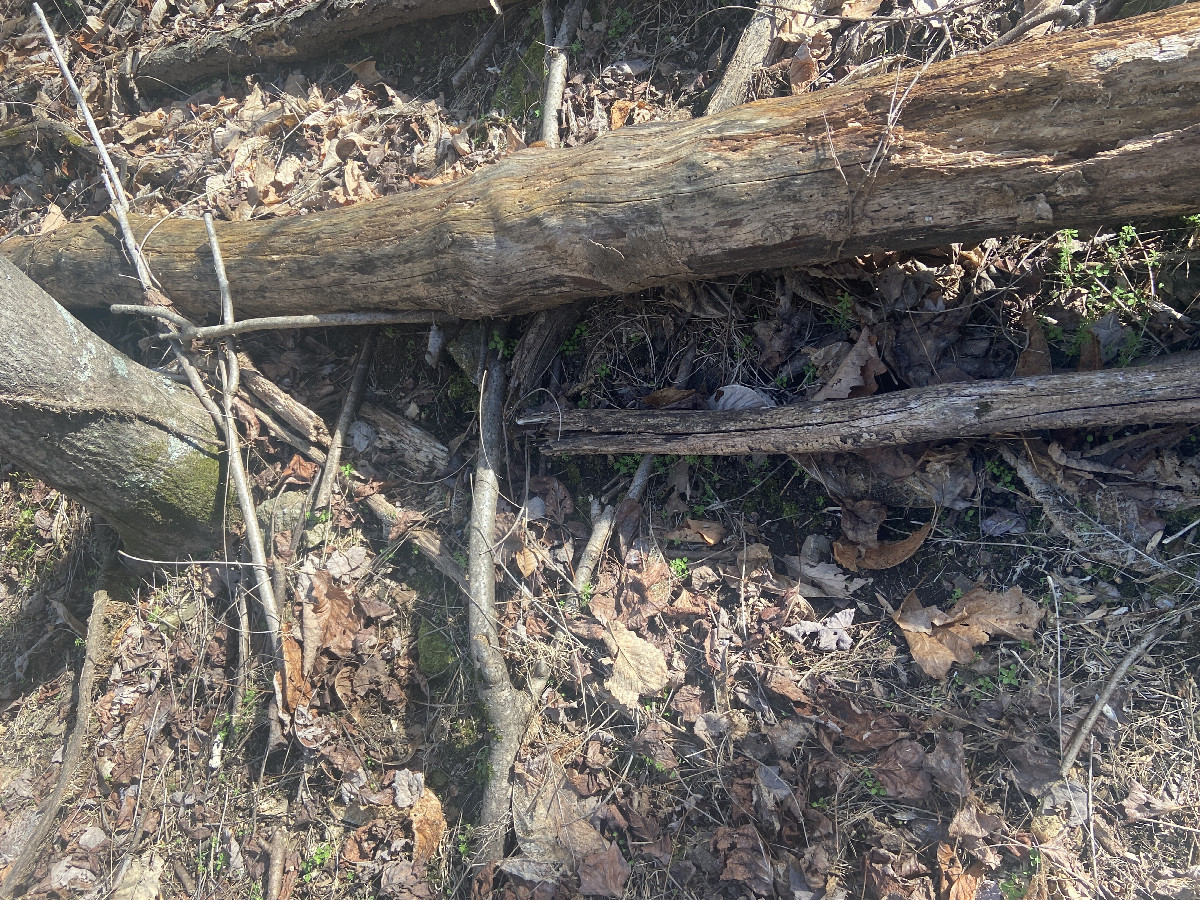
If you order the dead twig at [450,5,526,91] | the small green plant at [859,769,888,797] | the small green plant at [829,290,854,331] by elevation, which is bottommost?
the small green plant at [859,769,888,797]

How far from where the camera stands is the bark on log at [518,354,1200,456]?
93.0 inches

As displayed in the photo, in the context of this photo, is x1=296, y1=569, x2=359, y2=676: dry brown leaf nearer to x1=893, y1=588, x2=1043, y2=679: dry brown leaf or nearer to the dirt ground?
the dirt ground

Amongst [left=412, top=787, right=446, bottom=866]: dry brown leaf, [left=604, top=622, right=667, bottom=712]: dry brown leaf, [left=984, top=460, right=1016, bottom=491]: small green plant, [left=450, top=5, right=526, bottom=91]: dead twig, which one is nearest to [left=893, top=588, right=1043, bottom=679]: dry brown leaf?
[left=984, top=460, right=1016, bottom=491]: small green plant

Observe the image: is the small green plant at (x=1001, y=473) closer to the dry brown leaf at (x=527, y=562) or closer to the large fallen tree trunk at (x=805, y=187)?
the large fallen tree trunk at (x=805, y=187)

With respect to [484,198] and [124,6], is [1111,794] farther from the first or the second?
[124,6]

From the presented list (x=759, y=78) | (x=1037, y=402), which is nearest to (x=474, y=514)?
(x=1037, y=402)

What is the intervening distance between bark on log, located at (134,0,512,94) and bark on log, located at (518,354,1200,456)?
3.31 metres

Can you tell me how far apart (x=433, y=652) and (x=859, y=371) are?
252 centimetres

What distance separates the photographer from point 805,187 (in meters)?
2.30

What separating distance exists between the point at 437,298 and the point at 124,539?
245 cm

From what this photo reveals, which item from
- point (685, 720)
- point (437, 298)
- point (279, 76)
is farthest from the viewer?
point (279, 76)

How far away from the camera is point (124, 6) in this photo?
518 centimetres

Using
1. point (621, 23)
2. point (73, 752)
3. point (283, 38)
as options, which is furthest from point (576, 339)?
point (73, 752)

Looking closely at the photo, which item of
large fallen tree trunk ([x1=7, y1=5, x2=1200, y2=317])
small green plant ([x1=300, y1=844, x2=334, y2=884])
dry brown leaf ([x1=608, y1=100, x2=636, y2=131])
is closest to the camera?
large fallen tree trunk ([x1=7, y1=5, x2=1200, y2=317])
